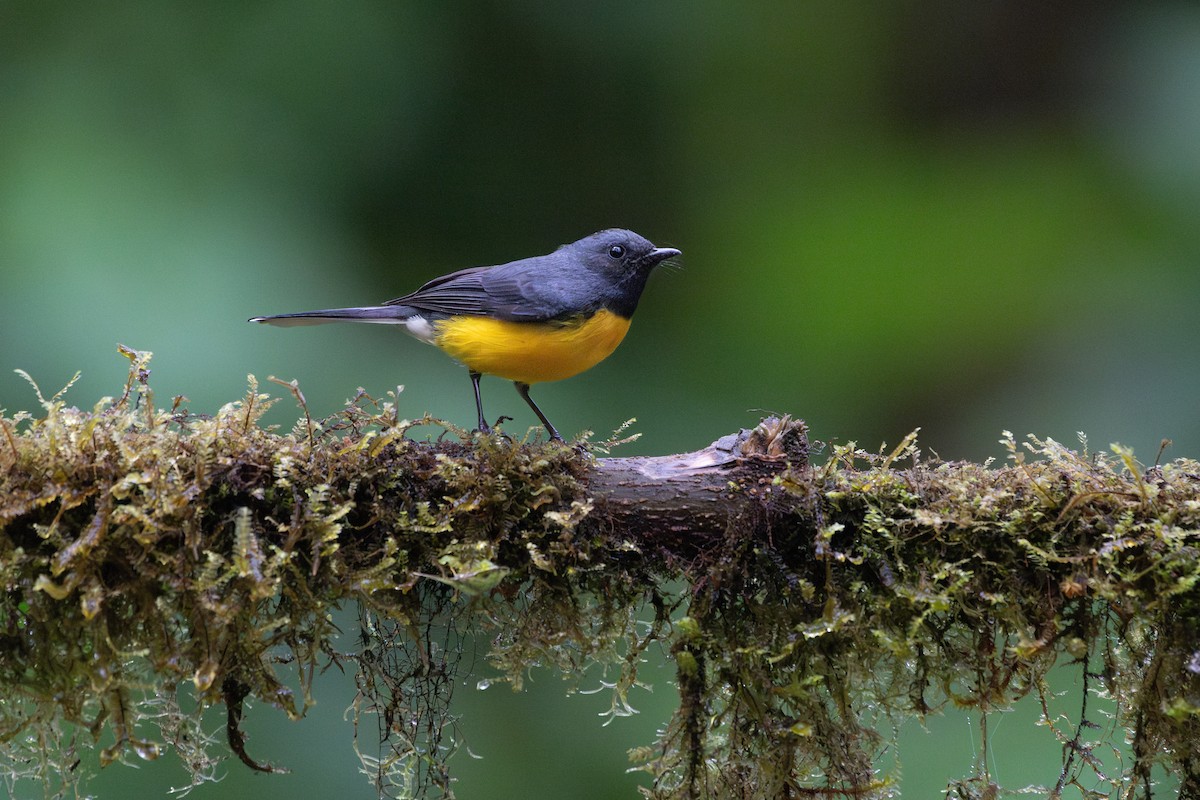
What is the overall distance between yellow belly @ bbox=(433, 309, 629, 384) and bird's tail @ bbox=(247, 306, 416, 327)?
0.71 ft

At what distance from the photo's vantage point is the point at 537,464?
2219mm

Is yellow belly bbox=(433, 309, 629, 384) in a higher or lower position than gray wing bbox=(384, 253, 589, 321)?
lower

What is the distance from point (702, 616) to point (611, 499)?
1.03ft

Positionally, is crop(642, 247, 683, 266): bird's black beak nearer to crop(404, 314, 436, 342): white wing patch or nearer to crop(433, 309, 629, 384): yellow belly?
crop(433, 309, 629, 384): yellow belly

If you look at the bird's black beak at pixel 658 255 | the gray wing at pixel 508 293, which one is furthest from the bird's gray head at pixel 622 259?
the gray wing at pixel 508 293

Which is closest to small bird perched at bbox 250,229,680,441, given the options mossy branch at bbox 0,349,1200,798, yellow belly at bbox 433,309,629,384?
yellow belly at bbox 433,309,629,384

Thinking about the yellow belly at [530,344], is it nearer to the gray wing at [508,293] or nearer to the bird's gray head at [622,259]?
the gray wing at [508,293]

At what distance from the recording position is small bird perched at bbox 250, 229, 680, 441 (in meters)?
3.24

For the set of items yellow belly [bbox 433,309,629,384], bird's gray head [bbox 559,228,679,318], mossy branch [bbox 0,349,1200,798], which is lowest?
mossy branch [bbox 0,349,1200,798]

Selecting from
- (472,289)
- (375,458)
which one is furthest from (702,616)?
(472,289)

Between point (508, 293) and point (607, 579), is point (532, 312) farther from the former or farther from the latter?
point (607, 579)

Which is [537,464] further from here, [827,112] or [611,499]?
[827,112]

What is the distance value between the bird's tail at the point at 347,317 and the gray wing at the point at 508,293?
4 cm

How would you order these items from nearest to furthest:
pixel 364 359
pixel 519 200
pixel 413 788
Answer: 1. pixel 413 788
2. pixel 364 359
3. pixel 519 200
